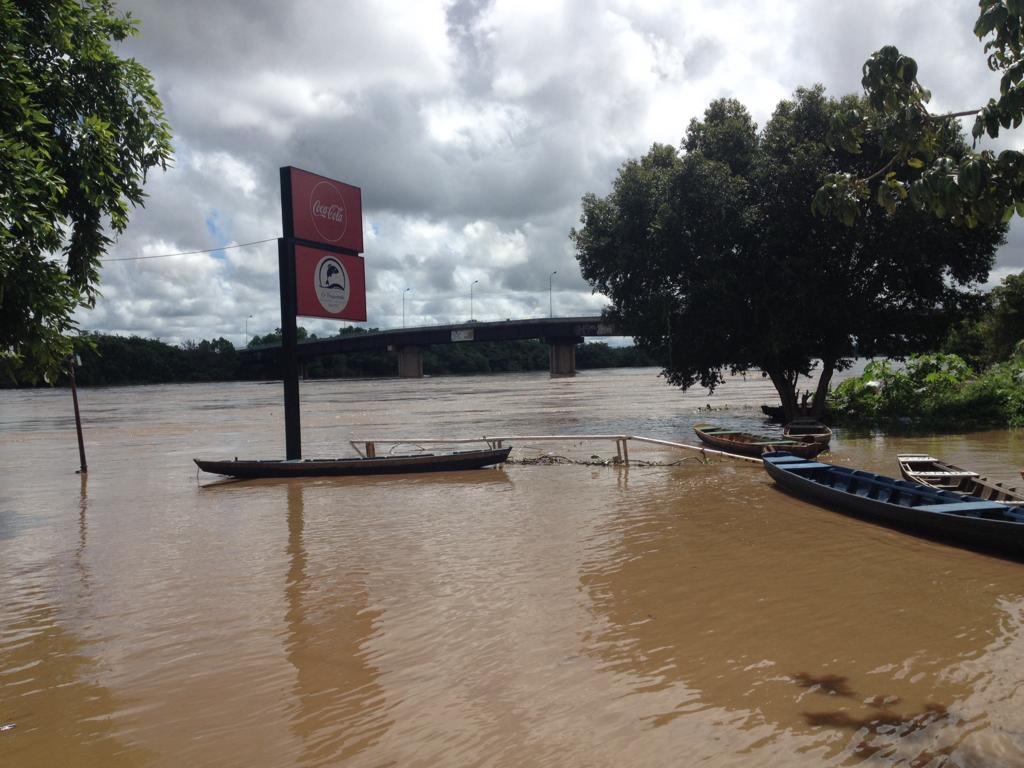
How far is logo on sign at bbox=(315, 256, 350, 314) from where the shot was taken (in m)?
20.2

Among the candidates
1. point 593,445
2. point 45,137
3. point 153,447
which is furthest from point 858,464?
point 153,447

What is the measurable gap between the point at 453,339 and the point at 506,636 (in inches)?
3568

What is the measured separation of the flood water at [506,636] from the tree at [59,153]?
11.7 feet

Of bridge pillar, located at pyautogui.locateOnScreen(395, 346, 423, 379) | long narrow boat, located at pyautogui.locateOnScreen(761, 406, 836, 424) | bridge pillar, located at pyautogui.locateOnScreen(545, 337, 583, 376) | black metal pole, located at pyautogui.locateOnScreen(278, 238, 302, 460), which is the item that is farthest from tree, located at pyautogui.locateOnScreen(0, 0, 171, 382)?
bridge pillar, located at pyautogui.locateOnScreen(395, 346, 423, 379)

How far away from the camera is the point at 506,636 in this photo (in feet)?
24.0

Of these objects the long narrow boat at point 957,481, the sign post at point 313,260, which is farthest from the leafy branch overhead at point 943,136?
the sign post at point 313,260

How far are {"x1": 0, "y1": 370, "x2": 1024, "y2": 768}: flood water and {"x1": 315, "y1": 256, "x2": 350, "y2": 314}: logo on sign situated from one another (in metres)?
6.67

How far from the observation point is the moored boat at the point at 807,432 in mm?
18859

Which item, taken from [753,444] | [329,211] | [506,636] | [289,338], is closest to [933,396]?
[753,444]

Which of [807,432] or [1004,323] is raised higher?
[1004,323]

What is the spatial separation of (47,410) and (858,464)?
6040cm

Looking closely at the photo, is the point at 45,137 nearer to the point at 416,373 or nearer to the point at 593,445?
the point at 593,445

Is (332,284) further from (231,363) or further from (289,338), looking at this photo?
(231,363)

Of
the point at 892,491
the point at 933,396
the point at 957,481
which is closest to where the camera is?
the point at 892,491
